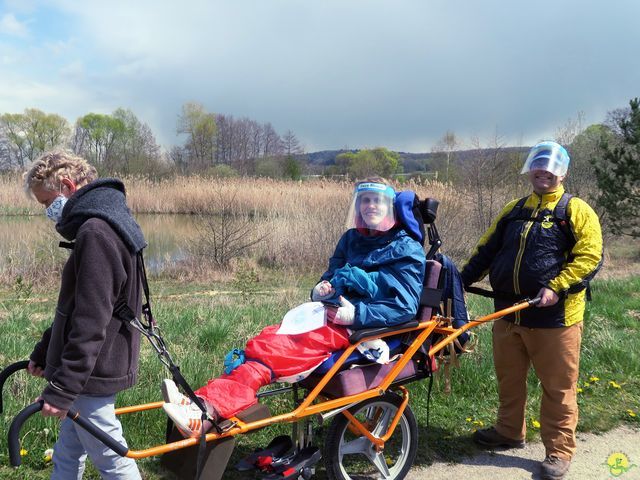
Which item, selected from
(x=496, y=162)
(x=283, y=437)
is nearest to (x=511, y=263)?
(x=283, y=437)

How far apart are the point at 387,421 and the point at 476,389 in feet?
5.86

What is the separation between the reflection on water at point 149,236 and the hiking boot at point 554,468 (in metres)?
11.5

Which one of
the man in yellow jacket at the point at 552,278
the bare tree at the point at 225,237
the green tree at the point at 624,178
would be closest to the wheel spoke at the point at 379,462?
the man in yellow jacket at the point at 552,278

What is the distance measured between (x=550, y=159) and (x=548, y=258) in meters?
0.69

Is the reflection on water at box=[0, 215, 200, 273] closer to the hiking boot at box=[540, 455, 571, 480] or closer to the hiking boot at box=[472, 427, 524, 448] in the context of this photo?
the hiking boot at box=[472, 427, 524, 448]

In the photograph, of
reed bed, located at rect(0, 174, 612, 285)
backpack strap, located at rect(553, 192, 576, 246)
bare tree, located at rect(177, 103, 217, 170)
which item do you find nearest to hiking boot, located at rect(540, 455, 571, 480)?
backpack strap, located at rect(553, 192, 576, 246)

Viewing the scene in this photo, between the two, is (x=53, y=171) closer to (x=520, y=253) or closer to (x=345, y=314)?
(x=345, y=314)

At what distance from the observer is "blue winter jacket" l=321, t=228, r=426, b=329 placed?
3.24 m

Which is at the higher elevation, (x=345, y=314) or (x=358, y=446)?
(x=345, y=314)

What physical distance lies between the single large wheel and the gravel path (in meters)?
0.22

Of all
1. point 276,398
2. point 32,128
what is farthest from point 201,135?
point 276,398

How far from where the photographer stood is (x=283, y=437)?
138 inches

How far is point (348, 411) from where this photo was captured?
330 cm

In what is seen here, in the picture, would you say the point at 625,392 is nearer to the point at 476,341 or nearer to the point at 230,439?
the point at 476,341
